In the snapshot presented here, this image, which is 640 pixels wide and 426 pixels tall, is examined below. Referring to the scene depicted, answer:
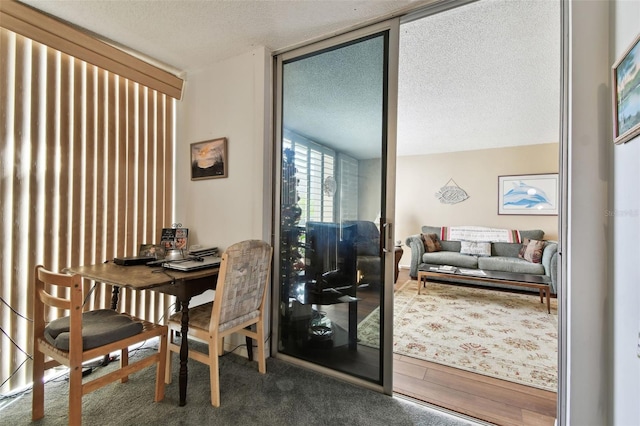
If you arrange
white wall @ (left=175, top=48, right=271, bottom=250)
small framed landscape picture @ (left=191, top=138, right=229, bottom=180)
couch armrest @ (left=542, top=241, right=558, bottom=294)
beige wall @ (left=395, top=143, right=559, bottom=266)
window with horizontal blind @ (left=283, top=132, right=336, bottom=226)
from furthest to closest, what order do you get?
beige wall @ (left=395, top=143, right=559, bottom=266) → couch armrest @ (left=542, top=241, right=558, bottom=294) → small framed landscape picture @ (left=191, top=138, right=229, bottom=180) → white wall @ (left=175, top=48, right=271, bottom=250) → window with horizontal blind @ (left=283, top=132, right=336, bottom=226)

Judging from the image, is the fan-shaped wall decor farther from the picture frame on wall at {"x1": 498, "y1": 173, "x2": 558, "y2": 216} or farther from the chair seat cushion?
the chair seat cushion

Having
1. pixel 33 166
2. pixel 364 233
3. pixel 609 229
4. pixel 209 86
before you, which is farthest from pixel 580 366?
pixel 33 166

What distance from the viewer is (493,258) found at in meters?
4.28

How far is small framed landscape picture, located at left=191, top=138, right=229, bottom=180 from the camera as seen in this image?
7.34 ft

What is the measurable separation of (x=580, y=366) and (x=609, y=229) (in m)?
0.59

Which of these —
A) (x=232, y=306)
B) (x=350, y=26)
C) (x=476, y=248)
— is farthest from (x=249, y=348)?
(x=476, y=248)

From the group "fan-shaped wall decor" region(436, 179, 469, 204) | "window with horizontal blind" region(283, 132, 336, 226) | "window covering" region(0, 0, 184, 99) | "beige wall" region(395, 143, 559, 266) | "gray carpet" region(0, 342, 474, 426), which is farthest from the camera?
"fan-shaped wall decor" region(436, 179, 469, 204)

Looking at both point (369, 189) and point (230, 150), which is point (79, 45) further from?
point (369, 189)

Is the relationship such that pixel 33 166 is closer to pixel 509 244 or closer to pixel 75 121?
pixel 75 121

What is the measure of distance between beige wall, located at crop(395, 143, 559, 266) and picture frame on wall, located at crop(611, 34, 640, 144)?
457 cm

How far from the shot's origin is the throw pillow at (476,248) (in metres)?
4.61

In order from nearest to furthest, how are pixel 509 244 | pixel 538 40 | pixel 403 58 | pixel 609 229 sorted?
pixel 609 229, pixel 538 40, pixel 403 58, pixel 509 244

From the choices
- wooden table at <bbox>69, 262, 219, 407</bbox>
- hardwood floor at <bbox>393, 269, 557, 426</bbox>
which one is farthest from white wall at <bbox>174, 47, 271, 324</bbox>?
hardwood floor at <bbox>393, 269, 557, 426</bbox>

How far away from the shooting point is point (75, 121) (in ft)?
6.28
